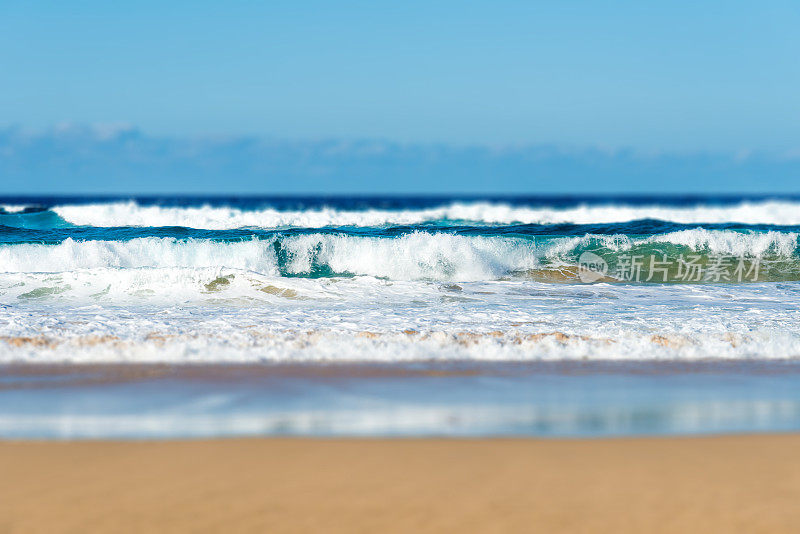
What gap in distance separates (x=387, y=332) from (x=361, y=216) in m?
18.0

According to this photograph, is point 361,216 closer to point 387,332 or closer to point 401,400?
point 387,332

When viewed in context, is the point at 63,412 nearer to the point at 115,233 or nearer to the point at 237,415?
the point at 237,415

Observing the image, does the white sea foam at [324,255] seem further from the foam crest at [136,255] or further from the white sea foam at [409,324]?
the white sea foam at [409,324]

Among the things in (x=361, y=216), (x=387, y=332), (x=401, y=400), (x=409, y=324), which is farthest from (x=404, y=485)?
(x=361, y=216)

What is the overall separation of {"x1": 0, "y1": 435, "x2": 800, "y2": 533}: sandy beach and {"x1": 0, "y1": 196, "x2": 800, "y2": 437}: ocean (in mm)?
364

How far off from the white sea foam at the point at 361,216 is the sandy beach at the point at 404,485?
18.3 meters

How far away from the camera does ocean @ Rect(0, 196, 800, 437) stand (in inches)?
188

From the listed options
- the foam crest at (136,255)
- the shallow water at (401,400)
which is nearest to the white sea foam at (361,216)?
the foam crest at (136,255)

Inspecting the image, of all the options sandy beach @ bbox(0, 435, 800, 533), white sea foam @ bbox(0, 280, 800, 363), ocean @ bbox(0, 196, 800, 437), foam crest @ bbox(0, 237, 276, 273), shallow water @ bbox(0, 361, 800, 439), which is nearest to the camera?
sandy beach @ bbox(0, 435, 800, 533)

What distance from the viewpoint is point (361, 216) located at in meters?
25.0

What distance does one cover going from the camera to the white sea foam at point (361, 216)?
23250mm

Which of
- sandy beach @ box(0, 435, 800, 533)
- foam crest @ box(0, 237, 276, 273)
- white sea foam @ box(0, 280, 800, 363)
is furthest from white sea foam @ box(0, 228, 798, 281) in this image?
sandy beach @ box(0, 435, 800, 533)

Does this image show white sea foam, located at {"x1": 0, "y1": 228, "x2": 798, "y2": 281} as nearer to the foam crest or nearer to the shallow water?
the foam crest

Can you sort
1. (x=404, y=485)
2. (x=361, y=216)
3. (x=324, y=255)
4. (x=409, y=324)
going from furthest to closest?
(x=361, y=216) → (x=324, y=255) → (x=409, y=324) → (x=404, y=485)
